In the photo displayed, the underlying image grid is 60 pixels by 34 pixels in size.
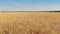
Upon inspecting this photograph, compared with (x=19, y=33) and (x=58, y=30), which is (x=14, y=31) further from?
(x=58, y=30)

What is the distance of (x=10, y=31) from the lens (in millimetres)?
3883

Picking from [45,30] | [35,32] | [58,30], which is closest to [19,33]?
[35,32]

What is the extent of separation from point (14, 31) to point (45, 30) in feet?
2.50

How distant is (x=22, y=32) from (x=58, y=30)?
0.94m

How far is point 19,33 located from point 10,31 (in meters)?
0.24

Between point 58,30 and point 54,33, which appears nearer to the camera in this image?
point 54,33

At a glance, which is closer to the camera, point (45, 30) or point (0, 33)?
point (0, 33)

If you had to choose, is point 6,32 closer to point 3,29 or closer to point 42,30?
point 3,29

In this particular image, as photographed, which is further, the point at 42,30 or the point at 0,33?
the point at 42,30

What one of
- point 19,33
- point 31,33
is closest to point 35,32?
point 31,33

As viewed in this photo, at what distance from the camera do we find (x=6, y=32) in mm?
3807

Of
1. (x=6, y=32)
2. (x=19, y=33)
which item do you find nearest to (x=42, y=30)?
(x=19, y=33)

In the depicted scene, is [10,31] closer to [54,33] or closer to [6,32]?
[6,32]

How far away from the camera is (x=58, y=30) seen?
13.6 feet
